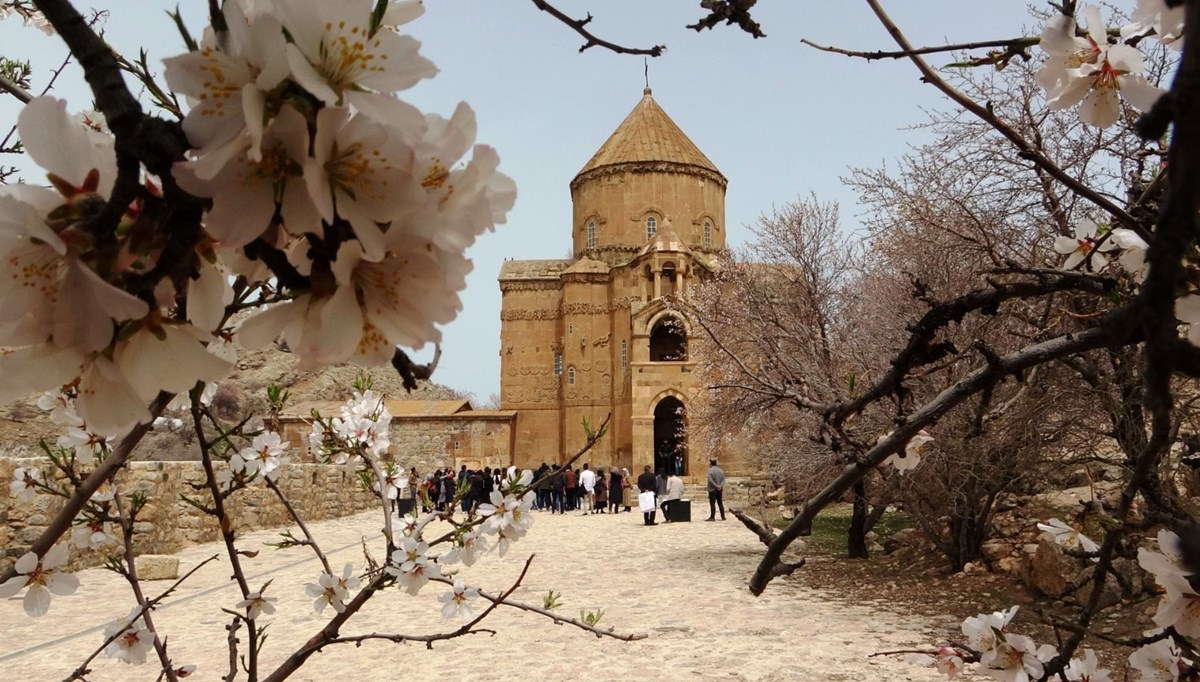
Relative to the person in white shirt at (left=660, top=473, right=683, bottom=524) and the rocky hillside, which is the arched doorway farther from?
the rocky hillside

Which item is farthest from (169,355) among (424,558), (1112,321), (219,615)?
(219,615)

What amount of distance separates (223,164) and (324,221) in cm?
10

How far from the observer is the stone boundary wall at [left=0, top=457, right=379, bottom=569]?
10516 mm

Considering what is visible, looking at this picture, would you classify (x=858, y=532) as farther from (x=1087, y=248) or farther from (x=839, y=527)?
(x=1087, y=248)

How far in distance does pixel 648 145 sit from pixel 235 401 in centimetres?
2092

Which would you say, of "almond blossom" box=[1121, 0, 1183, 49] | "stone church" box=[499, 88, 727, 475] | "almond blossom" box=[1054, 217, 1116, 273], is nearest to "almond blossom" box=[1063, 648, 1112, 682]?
"almond blossom" box=[1054, 217, 1116, 273]

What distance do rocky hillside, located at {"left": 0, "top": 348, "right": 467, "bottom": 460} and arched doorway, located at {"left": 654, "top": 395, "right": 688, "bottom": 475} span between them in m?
9.26

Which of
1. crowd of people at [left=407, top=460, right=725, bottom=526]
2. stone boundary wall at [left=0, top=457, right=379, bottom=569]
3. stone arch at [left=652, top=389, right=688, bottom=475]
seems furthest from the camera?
stone arch at [left=652, top=389, right=688, bottom=475]

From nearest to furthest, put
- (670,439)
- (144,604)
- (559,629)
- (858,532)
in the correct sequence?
(144,604) → (559,629) → (858,532) → (670,439)

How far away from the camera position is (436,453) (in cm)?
3161

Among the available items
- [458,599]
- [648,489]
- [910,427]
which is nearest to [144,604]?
[458,599]

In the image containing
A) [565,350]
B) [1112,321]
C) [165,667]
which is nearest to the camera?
[1112,321]

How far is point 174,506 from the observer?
1375 cm

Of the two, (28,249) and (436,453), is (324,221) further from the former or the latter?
(436,453)
